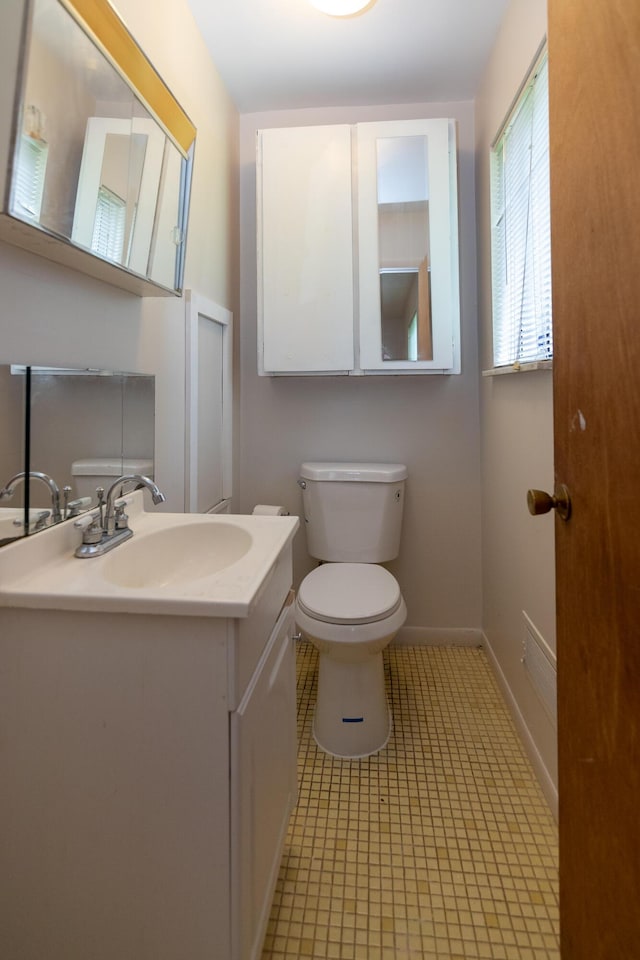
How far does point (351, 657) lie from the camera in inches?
61.6

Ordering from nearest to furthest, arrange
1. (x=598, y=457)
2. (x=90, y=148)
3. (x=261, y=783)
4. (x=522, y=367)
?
(x=598, y=457) < (x=261, y=783) < (x=90, y=148) < (x=522, y=367)

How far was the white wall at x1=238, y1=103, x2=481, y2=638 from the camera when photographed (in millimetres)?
2223

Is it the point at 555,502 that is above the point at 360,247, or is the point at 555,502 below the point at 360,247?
below

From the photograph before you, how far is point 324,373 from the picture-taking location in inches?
82.0

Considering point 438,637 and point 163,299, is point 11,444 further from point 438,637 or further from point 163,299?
point 438,637

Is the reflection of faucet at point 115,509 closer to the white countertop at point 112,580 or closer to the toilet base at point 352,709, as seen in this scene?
the white countertop at point 112,580

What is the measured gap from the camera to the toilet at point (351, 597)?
1558 mm

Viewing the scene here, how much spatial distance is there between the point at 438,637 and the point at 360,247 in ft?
5.75

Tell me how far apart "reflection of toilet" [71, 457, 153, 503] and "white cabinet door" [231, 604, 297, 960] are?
0.54 metres

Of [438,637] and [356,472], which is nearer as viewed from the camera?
A: [356,472]

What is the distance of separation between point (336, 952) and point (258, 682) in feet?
2.13

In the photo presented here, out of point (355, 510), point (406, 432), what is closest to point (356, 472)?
point (355, 510)

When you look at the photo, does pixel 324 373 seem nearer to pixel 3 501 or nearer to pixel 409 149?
pixel 409 149

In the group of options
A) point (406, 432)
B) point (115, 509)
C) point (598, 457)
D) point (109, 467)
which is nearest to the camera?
point (598, 457)
